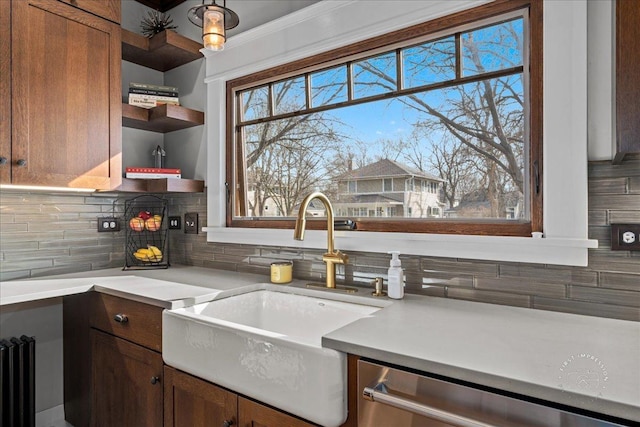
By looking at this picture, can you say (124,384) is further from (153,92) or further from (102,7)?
(102,7)

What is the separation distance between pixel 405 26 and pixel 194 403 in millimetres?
1627

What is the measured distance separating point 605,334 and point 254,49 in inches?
75.6

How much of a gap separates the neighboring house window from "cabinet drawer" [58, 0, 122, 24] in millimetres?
758

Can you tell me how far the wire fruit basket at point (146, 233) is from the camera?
2252mm

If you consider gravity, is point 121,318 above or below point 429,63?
below

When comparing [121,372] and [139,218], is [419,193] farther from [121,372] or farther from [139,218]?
[139,218]

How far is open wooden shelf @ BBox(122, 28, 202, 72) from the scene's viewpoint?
2.10 metres

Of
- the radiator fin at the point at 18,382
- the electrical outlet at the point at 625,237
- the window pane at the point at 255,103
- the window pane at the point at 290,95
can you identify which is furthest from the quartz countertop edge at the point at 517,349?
the radiator fin at the point at 18,382

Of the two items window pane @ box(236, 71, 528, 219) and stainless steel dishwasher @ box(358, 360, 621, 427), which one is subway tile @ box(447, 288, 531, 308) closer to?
window pane @ box(236, 71, 528, 219)

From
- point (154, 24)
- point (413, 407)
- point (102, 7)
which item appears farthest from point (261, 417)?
point (154, 24)

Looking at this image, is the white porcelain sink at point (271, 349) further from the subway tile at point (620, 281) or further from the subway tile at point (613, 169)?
the subway tile at point (613, 169)

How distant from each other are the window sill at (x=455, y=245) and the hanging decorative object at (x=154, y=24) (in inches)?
53.7

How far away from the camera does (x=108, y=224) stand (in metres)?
2.33

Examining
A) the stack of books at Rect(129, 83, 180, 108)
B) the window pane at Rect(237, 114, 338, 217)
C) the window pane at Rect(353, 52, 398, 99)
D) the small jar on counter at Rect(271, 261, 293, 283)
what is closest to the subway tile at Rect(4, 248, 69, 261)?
the stack of books at Rect(129, 83, 180, 108)
